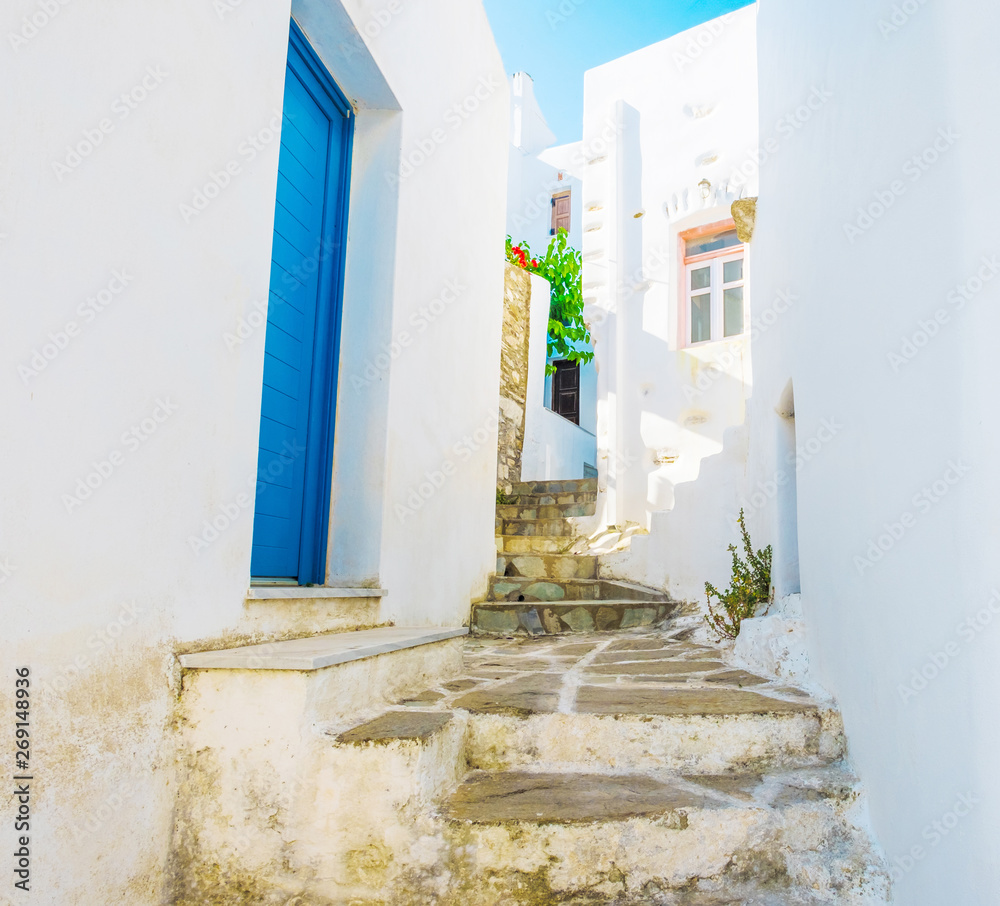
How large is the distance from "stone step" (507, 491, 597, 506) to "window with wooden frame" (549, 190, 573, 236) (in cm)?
733

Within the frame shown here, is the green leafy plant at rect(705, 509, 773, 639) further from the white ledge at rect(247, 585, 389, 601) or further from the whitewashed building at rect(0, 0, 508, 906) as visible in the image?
the white ledge at rect(247, 585, 389, 601)

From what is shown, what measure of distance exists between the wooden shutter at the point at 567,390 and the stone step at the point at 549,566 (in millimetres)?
6282

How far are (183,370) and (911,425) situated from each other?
1.82 metres

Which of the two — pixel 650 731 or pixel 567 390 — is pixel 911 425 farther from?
pixel 567 390

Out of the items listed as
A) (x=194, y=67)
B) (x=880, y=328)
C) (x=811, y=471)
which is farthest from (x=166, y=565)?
(x=811, y=471)

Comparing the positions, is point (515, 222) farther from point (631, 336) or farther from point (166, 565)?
point (166, 565)

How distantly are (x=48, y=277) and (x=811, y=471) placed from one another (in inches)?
100

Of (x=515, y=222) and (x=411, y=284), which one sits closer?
(x=411, y=284)

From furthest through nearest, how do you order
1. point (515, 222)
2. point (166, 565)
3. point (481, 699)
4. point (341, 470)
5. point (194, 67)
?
point (515, 222)
point (341, 470)
point (481, 699)
point (194, 67)
point (166, 565)

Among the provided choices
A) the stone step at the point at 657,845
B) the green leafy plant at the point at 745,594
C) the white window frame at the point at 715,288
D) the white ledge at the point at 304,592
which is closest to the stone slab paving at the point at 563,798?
the stone step at the point at 657,845

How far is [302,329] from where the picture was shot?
10.1 ft

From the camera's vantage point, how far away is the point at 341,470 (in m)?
3.29

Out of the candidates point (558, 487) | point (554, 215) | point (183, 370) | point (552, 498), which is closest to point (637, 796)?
point (183, 370)

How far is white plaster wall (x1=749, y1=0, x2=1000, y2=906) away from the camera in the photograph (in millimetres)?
1431
